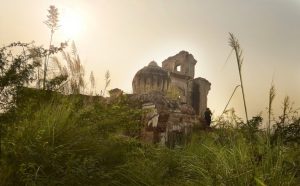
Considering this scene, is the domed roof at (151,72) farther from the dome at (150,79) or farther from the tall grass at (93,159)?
the tall grass at (93,159)

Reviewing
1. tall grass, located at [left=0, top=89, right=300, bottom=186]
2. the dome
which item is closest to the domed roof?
the dome

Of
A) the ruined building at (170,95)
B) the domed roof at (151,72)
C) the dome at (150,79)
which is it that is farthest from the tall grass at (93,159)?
the domed roof at (151,72)

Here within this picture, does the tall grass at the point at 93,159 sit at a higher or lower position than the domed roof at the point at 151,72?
lower

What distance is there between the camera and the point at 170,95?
16047 mm

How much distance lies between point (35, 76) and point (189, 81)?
30592 mm

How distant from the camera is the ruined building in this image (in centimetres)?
916

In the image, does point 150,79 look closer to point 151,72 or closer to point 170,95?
point 151,72

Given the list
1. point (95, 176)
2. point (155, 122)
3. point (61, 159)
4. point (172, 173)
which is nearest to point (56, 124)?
point (61, 159)

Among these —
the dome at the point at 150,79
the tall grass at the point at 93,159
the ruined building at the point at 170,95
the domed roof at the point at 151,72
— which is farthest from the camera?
the domed roof at the point at 151,72

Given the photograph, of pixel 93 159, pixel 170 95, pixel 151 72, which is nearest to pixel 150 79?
pixel 151 72

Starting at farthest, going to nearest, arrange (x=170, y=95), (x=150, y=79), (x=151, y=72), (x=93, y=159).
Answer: (x=151, y=72), (x=150, y=79), (x=170, y=95), (x=93, y=159)

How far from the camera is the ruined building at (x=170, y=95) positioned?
9156 mm

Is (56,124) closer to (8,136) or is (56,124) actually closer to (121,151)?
(8,136)

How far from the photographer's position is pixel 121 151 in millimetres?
4125
